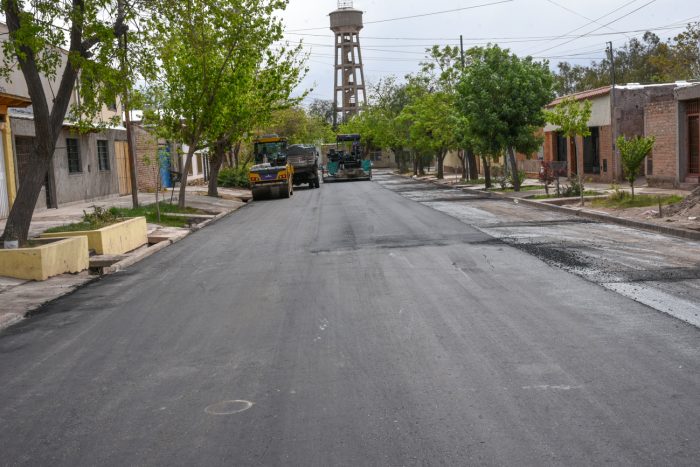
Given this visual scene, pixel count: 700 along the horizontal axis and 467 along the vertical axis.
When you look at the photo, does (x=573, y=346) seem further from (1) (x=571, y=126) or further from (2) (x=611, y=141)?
(2) (x=611, y=141)

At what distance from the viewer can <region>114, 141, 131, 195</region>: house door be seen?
121 ft

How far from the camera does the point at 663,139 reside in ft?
94.8

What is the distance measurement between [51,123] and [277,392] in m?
10.5

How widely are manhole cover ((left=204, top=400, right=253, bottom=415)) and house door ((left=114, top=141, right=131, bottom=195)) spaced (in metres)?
32.7

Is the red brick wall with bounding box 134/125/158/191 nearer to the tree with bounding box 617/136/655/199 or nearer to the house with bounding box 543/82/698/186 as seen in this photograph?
the house with bounding box 543/82/698/186

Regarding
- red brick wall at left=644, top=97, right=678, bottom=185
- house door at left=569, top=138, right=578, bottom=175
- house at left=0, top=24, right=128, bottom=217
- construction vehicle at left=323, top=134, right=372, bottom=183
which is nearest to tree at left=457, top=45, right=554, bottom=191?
red brick wall at left=644, top=97, right=678, bottom=185

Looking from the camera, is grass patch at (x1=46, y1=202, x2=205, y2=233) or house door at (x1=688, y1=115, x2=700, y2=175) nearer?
grass patch at (x1=46, y1=202, x2=205, y2=233)

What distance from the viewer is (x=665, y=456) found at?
14.7 ft

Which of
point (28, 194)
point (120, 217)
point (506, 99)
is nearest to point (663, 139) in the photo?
point (506, 99)

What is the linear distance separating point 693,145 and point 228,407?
25.8 meters

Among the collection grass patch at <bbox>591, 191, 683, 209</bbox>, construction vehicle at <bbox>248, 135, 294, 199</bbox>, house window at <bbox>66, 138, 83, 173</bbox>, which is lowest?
grass patch at <bbox>591, 191, 683, 209</bbox>

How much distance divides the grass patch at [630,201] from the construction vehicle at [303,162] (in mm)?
24956

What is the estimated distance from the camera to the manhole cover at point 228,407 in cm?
557

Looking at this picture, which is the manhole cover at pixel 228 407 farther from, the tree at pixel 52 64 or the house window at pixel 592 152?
the house window at pixel 592 152
